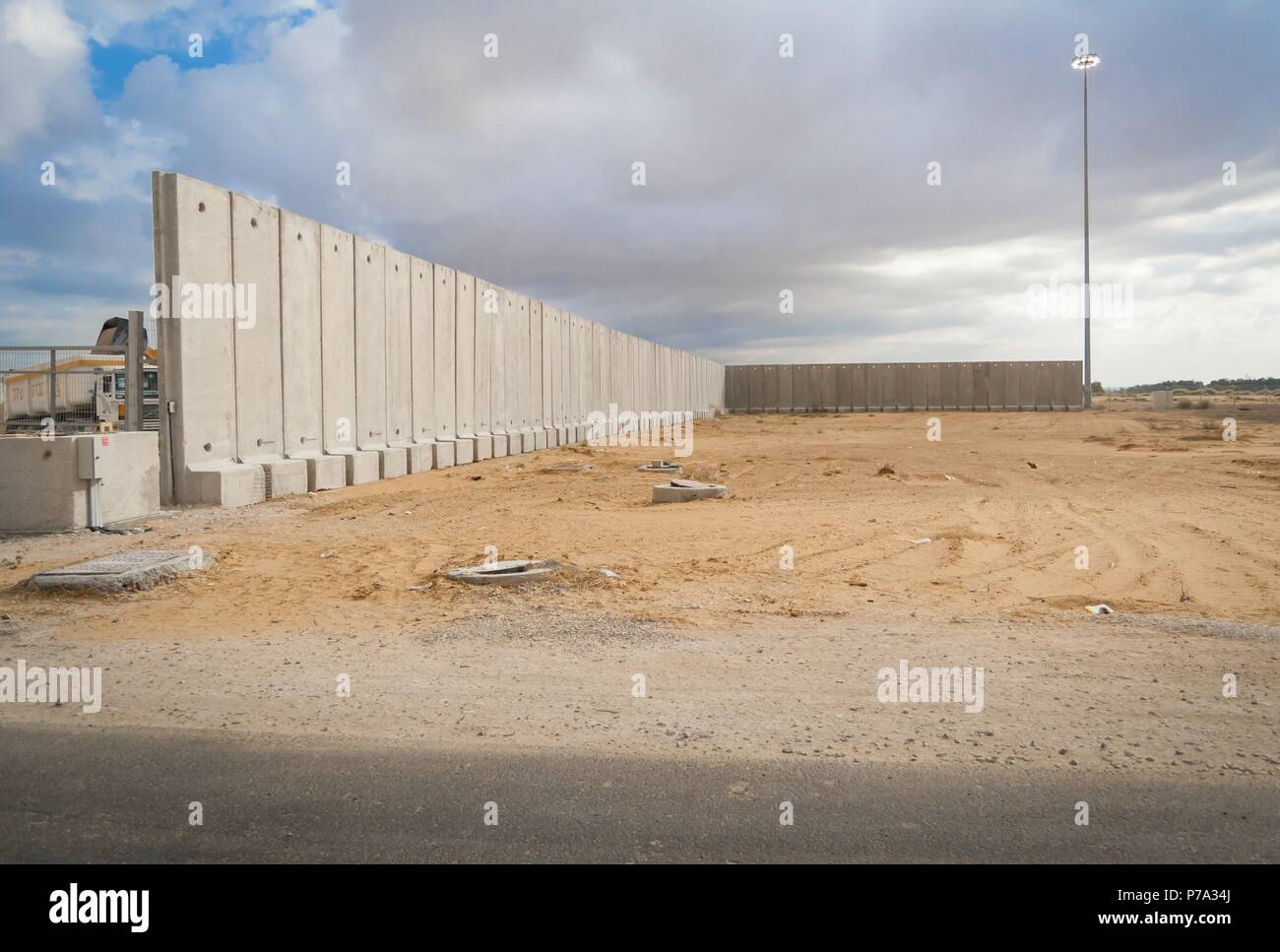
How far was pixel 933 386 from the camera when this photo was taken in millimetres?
56188

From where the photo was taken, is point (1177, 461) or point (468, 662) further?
point (1177, 461)

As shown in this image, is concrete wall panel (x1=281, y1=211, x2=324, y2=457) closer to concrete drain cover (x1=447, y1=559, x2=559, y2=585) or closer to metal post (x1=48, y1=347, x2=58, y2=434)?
metal post (x1=48, y1=347, x2=58, y2=434)

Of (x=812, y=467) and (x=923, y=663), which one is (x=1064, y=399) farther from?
(x=923, y=663)

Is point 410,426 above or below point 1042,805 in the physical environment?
above

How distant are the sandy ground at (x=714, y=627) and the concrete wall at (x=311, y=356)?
1425 mm

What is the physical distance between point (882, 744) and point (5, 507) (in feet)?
32.0

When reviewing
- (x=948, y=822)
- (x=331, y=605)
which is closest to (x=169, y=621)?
(x=331, y=605)

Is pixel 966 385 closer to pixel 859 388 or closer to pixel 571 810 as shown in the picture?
pixel 859 388

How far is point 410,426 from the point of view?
18188 millimetres

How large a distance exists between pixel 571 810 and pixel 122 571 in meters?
5.54

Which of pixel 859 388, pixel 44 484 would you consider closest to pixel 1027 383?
pixel 859 388

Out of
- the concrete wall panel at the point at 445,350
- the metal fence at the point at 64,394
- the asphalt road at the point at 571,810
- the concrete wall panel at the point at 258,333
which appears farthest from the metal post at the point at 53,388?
the asphalt road at the point at 571,810

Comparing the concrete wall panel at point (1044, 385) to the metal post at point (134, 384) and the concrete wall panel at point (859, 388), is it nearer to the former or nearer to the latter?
the concrete wall panel at point (859, 388)
